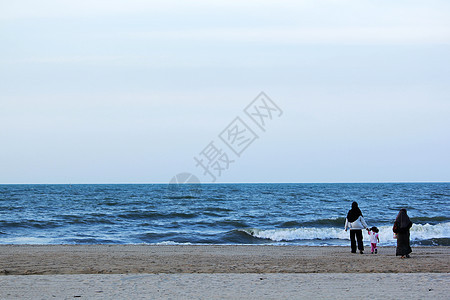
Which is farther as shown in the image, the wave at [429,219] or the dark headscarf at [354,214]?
the wave at [429,219]

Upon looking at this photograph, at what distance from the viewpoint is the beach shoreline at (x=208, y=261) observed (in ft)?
38.9

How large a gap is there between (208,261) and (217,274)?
9.74 feet

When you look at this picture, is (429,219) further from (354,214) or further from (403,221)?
(403,221)

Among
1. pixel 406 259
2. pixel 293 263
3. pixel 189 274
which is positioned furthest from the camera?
pixel 406 259

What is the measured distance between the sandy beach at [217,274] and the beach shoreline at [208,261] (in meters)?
0.02

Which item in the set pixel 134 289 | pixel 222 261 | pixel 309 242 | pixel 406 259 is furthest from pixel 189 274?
pixel 309 242

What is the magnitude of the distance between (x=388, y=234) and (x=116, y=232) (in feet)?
39.7

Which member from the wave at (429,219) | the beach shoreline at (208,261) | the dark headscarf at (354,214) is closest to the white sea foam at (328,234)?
the beach shoreline at (208,261)

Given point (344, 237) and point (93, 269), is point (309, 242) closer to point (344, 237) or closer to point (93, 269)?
point (344, 237)

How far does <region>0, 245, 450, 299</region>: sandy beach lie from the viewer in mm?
8859

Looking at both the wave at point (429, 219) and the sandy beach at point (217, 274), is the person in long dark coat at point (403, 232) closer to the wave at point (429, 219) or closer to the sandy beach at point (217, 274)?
the sandy beach at point (217, 274)

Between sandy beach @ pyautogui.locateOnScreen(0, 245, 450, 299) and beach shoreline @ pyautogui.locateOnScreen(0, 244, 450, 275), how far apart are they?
0.02 metres

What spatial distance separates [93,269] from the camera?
1177 centimetres

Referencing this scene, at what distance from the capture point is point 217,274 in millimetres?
10906
